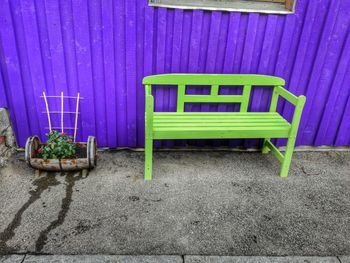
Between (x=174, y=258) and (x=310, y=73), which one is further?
(x=310, y=73)

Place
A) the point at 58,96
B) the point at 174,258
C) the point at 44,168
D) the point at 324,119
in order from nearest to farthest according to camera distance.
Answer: the point at 174,258, the point at 44,168, the point at 58,96, the point at 324,119

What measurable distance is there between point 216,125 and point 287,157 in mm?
978

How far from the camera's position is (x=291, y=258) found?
8.17 feet

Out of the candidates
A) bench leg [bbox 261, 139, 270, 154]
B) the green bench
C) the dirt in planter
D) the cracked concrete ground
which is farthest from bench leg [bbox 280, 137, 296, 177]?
the dirt in planter

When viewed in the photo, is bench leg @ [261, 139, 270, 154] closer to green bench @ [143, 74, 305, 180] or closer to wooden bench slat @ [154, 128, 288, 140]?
green bench @ [143, 74, 305, 180]

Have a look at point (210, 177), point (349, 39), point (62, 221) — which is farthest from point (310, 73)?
point (62, 221)

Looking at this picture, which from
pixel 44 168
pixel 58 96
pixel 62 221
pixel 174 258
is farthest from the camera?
pixel 58 96

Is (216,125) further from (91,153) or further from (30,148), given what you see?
(30,148)

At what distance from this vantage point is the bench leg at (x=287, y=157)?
3504mm

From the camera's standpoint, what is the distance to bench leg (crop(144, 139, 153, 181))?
10.7 feet

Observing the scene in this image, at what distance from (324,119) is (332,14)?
140cm

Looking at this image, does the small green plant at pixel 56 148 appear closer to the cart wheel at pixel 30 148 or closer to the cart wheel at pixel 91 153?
the cart wheel at pixel 30 148

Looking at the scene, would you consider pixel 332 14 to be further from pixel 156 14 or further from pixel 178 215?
pixel 178 215

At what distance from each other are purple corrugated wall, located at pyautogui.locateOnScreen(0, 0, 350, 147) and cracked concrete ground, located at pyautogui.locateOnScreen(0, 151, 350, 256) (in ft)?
2.25
